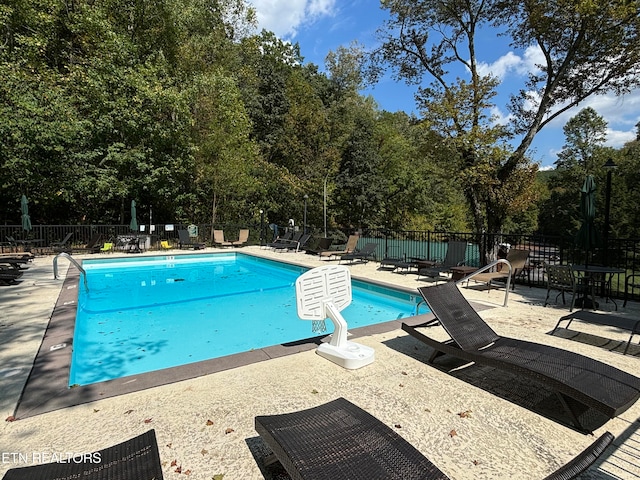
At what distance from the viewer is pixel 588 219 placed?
6449 millimetres

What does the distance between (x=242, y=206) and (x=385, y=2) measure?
13.8m

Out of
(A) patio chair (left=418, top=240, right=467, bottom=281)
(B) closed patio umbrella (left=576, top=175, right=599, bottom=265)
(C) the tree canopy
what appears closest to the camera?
(B) closed patio umbrella (left=576, top=175, right=599, bottom=265)

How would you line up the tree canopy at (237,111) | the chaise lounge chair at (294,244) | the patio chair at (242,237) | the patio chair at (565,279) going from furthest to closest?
the patio chair at (242,237) → the chaise lounge chair at (294,244) → the tree canopy at (237,111) → the patio chair at (565,279)

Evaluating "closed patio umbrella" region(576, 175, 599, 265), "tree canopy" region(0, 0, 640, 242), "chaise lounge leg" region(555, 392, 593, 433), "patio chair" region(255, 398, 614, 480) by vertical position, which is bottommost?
"chaise lounge leg" region(555, 392, 593, 433)

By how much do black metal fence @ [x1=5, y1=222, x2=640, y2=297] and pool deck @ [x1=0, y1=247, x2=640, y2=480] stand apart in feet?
13.6

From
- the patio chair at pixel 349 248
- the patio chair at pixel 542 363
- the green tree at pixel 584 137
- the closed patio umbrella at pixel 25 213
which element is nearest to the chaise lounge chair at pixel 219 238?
the patio chair at pixel 349 248

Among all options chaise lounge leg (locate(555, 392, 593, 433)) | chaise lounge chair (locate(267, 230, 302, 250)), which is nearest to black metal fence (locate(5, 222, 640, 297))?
chaise lounge chair (locate(267, 230, 302, 250))

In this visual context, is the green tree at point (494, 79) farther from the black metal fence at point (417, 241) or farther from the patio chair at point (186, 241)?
the patio chair at point (186, 241)

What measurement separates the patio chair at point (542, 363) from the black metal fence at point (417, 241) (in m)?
4.26

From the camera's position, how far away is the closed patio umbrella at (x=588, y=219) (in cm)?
641

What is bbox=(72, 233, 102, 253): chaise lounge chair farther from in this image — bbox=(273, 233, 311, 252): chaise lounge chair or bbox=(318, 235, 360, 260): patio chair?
bbox=(318, 235, 360, 260): patio chair

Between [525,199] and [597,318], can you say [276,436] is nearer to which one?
[597,318]

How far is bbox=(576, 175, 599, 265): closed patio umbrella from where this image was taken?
641 centimetres

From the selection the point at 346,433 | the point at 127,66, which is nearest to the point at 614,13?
the point at 346,433
